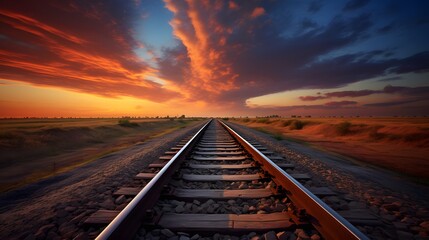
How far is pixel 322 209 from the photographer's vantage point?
6.86ft

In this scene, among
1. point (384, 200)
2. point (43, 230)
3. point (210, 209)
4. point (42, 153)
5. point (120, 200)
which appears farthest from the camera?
point (42, 153)

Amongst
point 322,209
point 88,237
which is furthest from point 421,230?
point 88,237

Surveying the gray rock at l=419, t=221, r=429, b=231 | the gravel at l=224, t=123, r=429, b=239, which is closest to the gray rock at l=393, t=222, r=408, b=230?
the gravel at l=224, t=123, r=429, b=239

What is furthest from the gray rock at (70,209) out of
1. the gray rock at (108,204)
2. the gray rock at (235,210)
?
the gray rock at (235,210)

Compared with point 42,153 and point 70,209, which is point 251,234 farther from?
point 42,153

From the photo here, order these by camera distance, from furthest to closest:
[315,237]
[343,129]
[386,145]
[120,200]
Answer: [343,129]
[386,145]
[120,200]
[315,237]

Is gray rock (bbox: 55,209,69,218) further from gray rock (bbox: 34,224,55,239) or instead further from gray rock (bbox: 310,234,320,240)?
gray rock (bbox: 310,234,320,240)

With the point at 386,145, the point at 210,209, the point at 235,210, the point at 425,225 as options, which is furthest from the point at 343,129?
the point at 210,209

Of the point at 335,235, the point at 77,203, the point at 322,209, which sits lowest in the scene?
the point at 77,203

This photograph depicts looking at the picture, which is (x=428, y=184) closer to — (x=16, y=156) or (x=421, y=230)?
(x=421, y=230)

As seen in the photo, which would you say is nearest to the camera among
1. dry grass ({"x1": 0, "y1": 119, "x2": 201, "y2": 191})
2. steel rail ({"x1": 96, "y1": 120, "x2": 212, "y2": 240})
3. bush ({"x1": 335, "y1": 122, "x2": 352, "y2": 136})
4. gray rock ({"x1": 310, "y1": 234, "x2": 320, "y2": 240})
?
steel rail ({"x1": 96, "y1": 120, "x2": 212, "y2": 240})

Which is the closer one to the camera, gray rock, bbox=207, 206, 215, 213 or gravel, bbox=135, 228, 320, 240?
gravel, bbox=135, 228, 320, 240

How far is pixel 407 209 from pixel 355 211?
871mm

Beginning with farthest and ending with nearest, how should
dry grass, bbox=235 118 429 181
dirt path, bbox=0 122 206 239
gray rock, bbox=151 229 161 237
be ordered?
dry grass, bbox=235 118 429 181 < dirt path, bbox=0 122 206 239 < gray rock, bbox=151 229 161 237
